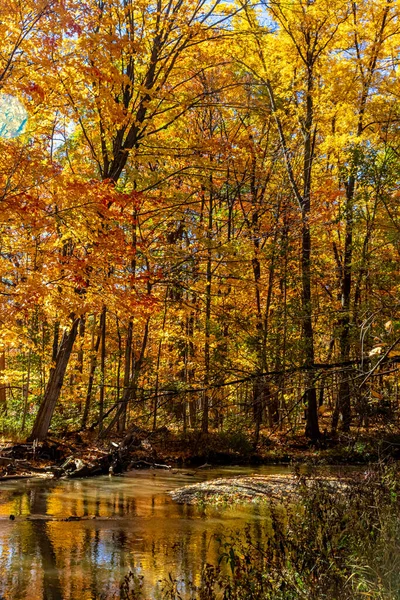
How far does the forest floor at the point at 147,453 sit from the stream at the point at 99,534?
1.01m

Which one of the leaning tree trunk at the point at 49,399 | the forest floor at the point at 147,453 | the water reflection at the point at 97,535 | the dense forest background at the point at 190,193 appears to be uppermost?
the dense forest background at the point at 190,193

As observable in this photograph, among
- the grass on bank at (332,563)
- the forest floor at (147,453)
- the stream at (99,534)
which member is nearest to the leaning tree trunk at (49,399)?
the forest floor at (147,453)

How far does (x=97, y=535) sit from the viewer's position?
7.40 meters

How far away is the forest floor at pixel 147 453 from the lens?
12.3 metres

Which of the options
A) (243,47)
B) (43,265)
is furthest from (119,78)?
(243,47)

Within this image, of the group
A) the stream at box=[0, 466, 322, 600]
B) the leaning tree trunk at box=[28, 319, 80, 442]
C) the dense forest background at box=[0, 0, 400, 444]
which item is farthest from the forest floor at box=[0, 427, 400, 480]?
the stream at box=[0, 466, 322, 600]

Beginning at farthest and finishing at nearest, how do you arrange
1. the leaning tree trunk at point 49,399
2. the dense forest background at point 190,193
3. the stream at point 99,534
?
the leaning tree trunk at point 49,399 → the dense forest background at point 190,193 → the stream at point 99,534

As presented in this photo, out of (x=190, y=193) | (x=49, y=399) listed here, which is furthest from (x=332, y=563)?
(x=190, y=193)

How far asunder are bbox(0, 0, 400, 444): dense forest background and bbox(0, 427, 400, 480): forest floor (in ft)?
2.60

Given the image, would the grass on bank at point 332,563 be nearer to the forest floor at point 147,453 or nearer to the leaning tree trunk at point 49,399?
the forest floor at point 147,453

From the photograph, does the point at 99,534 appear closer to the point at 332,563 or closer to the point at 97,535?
the point at 97,535

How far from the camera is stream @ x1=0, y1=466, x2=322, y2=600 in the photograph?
18.6ft

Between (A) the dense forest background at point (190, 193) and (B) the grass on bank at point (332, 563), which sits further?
(A) the dense forest background at point (190, 193)

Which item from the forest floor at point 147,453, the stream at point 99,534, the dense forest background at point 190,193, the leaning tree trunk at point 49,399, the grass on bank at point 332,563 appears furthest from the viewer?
the leaning tree trunk at point 49,399
